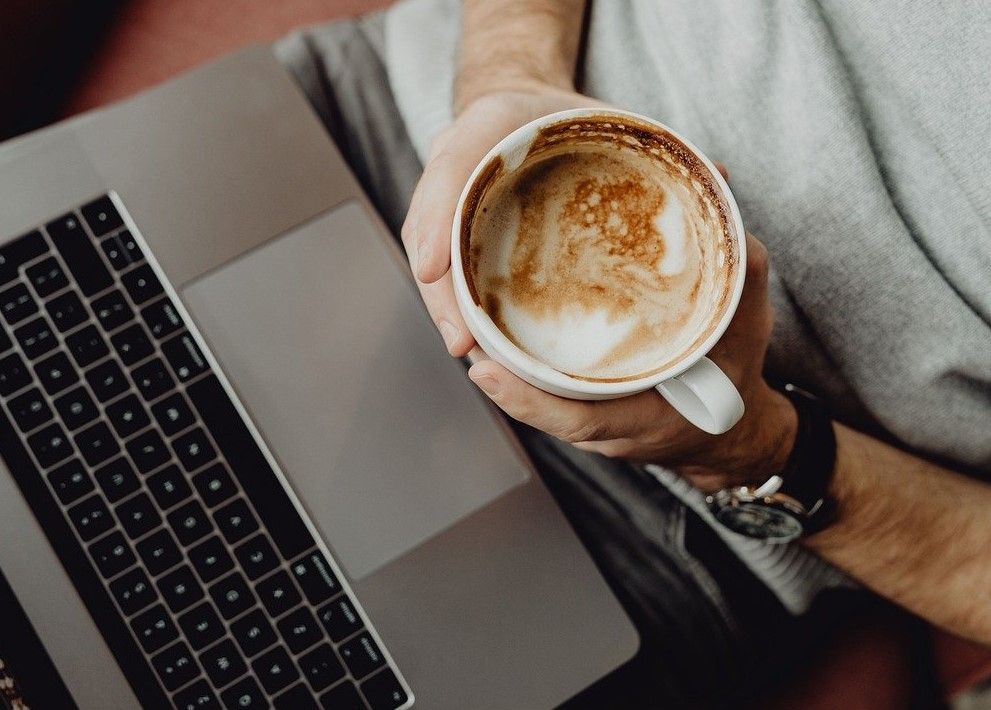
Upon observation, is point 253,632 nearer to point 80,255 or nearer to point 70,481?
point 70,481

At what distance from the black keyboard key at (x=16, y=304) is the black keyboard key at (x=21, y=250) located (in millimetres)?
17

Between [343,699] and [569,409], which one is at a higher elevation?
[569,409]

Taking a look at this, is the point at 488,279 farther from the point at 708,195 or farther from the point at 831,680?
the point at 831,680

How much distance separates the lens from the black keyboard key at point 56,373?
2.34 feet

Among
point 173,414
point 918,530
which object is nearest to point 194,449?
point 173,414

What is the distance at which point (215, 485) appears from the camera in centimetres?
72

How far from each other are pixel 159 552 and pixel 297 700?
0.19m

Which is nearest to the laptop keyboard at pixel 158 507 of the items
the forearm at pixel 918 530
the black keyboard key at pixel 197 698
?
the black keyboard key at pixel 197 698

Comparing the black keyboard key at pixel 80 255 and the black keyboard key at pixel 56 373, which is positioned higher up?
the black keyboard key at pixel 80 255

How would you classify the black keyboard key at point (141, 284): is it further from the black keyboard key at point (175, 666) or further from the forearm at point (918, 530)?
the forearm at point (918, 530)

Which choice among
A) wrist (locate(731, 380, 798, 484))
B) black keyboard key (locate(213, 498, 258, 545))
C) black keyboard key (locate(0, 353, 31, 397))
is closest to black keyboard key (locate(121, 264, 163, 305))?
black keyboard key (locate(0, 353, 31, 397))

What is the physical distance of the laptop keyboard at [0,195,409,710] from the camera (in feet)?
2.29

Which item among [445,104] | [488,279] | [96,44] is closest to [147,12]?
[96,44]

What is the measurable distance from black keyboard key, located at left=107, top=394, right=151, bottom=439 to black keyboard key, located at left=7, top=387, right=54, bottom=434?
57 mm
